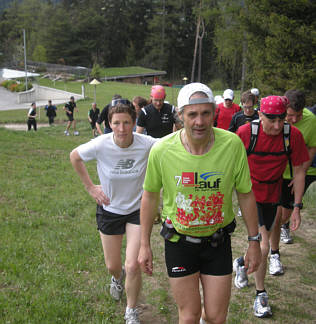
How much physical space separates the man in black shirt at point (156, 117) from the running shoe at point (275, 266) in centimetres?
316

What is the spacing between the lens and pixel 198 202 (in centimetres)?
289

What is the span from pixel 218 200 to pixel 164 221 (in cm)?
51

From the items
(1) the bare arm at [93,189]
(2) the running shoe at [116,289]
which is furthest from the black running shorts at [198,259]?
(2) the running shoe at [116,289]

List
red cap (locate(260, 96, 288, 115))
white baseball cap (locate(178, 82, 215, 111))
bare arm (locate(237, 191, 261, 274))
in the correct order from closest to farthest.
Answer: white baseball cap (locate(178, 82, 215, 111))
bare arm (locate(237, 191, 261, 274))
red cap (locate(260, 96, 288, 115))

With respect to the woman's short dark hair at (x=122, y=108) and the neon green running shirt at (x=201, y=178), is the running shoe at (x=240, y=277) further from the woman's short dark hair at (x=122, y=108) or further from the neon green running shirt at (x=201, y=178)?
the woman's short dark hair at (x=122, y=108)

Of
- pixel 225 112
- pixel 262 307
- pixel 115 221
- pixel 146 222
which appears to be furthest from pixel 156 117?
pixel 146 222

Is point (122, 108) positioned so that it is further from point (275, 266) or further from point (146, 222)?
point (275, 266)

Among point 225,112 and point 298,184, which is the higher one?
point 225,112

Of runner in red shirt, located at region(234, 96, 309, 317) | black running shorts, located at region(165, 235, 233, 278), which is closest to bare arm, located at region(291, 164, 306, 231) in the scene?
runner in red shirt, located at region(234, 96, 309, 317)

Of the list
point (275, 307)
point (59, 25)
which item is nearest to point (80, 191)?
point (275, 307)

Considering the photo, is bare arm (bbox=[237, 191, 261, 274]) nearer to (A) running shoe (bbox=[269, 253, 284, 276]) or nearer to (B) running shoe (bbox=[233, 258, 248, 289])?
(B) running shoe (bbox=[233, 258, 248, 289])

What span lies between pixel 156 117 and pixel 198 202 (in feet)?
15.0

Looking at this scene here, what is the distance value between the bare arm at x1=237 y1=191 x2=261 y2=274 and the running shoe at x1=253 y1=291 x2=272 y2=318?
1325 millimetres

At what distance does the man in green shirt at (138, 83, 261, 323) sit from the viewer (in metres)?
2.85
